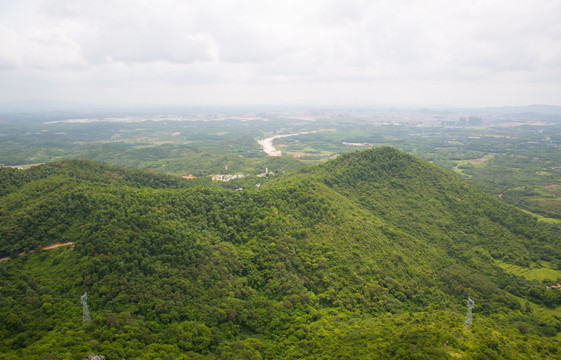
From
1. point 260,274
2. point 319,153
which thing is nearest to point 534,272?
point 260,274

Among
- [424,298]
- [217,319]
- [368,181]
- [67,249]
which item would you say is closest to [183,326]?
[217,319]

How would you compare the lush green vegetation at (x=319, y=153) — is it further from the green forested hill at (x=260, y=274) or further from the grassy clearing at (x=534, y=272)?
the green forested hill at (x=260, y=274)

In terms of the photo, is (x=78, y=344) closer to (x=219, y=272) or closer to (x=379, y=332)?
(x=219, y=272)

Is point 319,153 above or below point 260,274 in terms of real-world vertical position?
above

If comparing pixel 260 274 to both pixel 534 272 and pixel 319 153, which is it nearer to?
pixel 534 272

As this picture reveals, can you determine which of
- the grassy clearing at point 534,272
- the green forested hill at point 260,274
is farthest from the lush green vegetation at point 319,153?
the green forested hill at point 260,274
